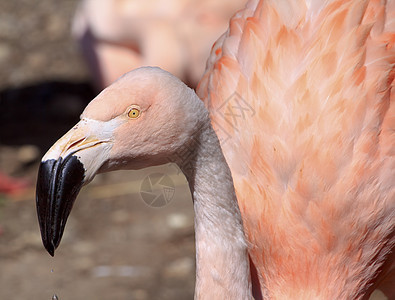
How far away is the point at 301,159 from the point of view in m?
2.14

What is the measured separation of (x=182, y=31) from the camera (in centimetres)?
408

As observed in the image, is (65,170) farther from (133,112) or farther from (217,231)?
(217,231)

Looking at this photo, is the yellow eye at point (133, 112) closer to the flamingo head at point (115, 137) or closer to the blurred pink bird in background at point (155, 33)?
the flamingo head at point (115, 137)

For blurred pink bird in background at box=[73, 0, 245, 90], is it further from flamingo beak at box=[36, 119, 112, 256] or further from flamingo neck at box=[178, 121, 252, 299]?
flamingo beak at box=[36, 119, 112, 256]

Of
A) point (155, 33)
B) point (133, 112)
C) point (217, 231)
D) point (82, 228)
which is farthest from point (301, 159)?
point (155, 33)

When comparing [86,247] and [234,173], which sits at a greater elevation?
[234,173]

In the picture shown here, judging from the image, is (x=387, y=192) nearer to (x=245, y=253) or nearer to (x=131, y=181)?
(x=245, y=253)

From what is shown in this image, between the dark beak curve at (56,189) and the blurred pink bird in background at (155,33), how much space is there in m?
2.48

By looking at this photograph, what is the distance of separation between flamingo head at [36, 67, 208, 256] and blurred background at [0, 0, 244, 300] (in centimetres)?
62

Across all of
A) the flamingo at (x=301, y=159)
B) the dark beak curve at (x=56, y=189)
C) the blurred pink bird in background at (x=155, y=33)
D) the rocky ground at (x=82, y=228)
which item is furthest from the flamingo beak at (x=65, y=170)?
the blurred pink bird in background at (x=155, y=33)

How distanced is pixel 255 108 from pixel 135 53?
2316 millimetres

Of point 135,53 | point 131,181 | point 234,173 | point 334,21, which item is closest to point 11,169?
point 131,181

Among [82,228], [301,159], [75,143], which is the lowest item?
[82,228]

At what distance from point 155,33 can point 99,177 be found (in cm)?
92
